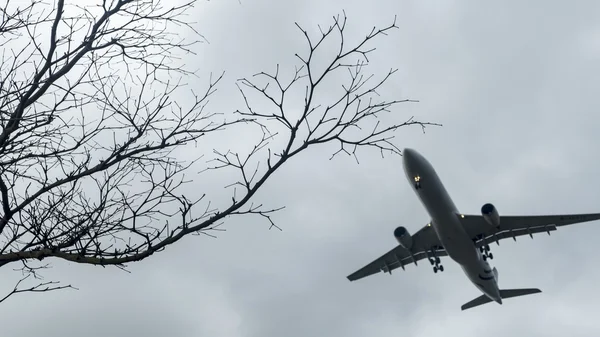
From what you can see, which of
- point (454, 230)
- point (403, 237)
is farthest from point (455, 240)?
point (403, 237)

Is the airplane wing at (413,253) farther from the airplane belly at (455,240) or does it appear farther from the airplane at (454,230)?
the airplane belly at (455,240)

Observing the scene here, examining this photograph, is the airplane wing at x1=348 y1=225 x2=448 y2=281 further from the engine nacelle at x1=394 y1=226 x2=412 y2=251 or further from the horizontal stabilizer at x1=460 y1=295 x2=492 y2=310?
the horizontal stabilizer at x1=460 y1=295 x2=492 y2=310

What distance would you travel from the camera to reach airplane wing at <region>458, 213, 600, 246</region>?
121ft

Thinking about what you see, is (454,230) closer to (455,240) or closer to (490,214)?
(455,240)

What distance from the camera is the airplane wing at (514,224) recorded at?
36875 mm

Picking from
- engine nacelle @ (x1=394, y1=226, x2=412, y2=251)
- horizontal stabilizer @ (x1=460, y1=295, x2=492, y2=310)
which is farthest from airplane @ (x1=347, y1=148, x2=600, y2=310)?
horizontal stabilizer @ (x1=460, y1=295, x2=492, y2=310)

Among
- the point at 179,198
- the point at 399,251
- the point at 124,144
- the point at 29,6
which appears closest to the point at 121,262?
the point at 179,198

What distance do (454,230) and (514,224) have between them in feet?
17.0

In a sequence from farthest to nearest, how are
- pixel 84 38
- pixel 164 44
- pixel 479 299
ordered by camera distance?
pixel 479 299
pixel 164 44
pixel 84 38

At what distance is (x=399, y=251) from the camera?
4384cm

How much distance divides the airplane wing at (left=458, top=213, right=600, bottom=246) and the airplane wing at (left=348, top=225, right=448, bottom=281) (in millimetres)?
3496

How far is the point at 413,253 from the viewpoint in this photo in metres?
42.2

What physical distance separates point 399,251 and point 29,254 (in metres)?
38.9

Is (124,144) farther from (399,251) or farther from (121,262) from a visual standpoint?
(399,251)
